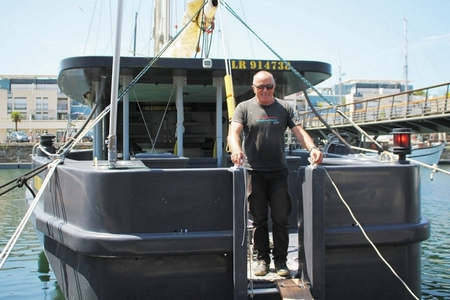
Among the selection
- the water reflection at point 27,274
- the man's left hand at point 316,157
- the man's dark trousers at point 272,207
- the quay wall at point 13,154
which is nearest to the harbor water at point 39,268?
the water reflection at point 27,274

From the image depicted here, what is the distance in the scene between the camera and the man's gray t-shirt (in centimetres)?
375

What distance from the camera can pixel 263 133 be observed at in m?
3.75

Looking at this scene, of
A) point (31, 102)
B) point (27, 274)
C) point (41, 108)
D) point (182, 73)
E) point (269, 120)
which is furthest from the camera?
point (31, 102)

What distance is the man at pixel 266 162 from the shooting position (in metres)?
3.75

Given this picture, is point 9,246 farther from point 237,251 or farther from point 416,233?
point 416,233

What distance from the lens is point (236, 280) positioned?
11.4 feet

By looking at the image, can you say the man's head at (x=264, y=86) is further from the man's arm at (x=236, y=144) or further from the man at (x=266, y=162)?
the man's arm at (x=236, y=144)

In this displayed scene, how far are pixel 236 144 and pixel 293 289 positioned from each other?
1163 mm

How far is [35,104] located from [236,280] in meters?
79.3

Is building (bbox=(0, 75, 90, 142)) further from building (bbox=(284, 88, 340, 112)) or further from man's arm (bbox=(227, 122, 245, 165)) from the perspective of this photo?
man's arm (bbox=(227, 122, 245, 165))

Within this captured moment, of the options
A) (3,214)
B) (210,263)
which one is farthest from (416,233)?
(3,214)

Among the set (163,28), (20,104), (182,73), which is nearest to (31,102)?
(20,104)

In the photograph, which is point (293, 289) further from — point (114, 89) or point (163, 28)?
point (163, 28)

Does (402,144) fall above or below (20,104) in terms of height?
below
